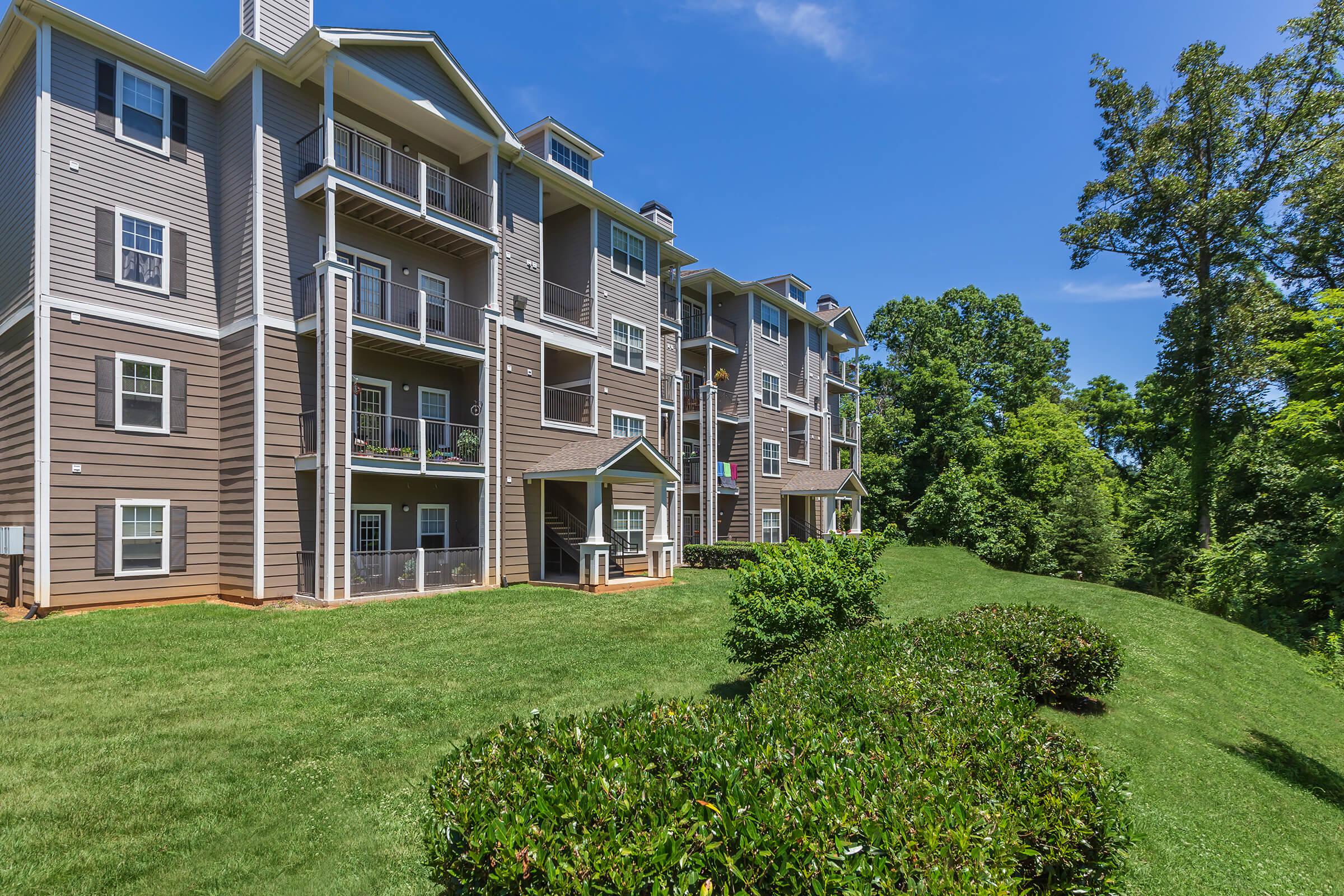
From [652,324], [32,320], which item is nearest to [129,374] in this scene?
[32,320]

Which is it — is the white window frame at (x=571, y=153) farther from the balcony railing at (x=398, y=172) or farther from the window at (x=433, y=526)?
the window at (x=433, y=526)

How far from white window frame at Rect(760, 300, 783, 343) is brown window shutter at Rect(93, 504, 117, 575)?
24.2 meters

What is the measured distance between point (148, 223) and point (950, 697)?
1721 centimetres

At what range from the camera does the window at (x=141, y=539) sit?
12945 millimetres

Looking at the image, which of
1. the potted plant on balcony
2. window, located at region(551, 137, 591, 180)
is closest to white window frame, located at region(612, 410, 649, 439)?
the potted plant on balcony

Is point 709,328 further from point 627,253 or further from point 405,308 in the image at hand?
point 405,308

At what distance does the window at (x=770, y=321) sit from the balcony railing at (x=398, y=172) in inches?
632

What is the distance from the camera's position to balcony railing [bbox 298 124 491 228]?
1467 centimetres

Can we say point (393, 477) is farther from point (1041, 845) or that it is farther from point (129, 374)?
point (1041, 845)

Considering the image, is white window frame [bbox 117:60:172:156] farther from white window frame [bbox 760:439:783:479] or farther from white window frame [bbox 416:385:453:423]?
white window frame [bbox 760:439:783:479]

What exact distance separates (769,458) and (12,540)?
2482cm

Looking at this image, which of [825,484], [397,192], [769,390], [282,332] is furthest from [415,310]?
[825,484]

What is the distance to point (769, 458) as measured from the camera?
30.2 m

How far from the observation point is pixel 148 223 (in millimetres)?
13695
